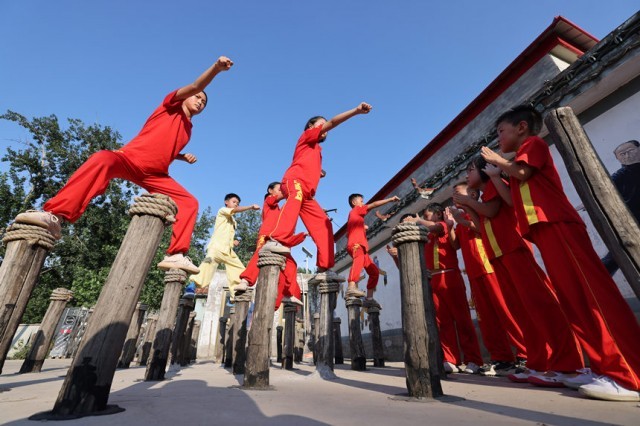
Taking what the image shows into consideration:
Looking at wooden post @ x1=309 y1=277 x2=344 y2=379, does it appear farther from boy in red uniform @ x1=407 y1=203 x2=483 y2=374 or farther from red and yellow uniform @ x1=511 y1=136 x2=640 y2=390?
red and yellow uniform @ x1=511 y1=136 x2=640 y2=390

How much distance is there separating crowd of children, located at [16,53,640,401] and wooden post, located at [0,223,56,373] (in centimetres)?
10

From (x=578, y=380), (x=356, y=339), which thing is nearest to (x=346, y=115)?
(x=578, y=380)

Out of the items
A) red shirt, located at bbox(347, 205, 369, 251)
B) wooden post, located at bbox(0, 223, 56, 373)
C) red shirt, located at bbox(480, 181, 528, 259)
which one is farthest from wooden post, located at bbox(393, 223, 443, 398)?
red shirt, located at bbox(347, 205, 369, 251)

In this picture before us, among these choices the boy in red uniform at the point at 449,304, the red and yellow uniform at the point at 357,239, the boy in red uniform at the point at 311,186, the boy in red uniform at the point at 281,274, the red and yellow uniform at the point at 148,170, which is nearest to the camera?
the red and yellow uniform at the point at 148,170

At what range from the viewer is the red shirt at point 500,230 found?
3.26 m

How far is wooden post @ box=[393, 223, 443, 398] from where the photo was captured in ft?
6.84

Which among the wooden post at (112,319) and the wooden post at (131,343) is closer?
the wooden post at (112,319)

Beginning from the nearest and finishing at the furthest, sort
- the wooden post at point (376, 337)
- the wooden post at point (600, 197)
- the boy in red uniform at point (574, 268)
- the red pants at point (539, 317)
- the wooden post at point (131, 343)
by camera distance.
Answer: the wooden post at point (600, 197) < the boy in red uniform at point (574, 268) < the red pants at point (539, 317) < the wooden post at point (376, 337) < the wooden post at point (131, 343)

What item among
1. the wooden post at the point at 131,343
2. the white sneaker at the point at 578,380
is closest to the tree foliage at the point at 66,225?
the wooden post at the point at 131,343

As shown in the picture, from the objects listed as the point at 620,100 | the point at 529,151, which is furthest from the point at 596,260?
the point at 620,100

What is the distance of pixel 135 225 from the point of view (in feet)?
6.57

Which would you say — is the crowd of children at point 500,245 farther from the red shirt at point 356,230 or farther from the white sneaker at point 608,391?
the red shirt at point 356,230

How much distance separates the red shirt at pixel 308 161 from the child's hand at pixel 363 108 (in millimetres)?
859

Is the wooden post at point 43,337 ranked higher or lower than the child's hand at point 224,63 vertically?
lower
